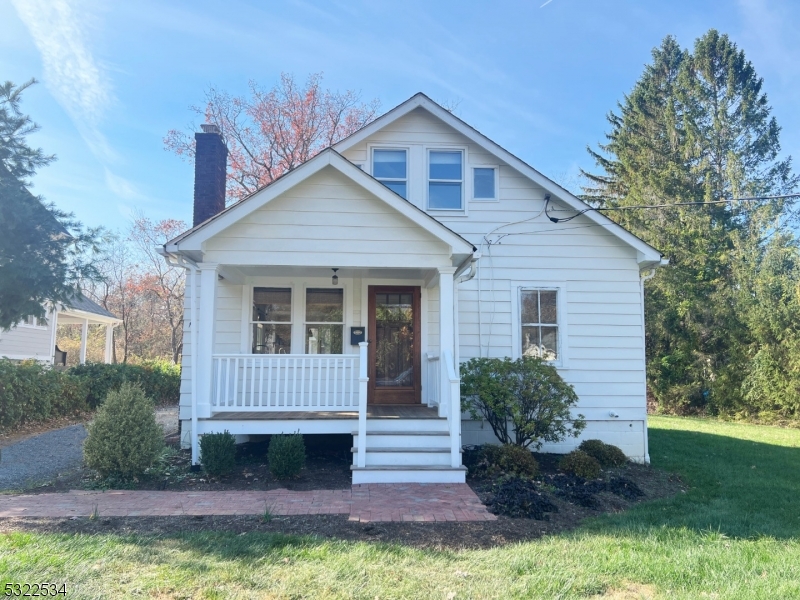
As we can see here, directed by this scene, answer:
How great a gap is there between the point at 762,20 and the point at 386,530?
11.6m

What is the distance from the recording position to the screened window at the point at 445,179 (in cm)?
1009

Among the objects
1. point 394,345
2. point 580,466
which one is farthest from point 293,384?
point 580,466

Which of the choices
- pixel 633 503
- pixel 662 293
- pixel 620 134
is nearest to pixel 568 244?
pixel 633 503

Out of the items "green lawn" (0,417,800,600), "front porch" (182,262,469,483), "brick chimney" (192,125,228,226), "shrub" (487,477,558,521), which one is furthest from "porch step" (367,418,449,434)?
"brick chimney" (192,125,228,226)

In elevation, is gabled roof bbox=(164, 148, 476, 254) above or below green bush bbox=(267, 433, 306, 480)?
above

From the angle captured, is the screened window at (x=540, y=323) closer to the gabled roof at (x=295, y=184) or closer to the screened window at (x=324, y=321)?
the gabled roof at (x=295, y=184)

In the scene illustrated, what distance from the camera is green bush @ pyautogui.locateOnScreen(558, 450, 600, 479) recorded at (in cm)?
767

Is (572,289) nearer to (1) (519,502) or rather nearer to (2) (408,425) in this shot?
(2) (408,425)

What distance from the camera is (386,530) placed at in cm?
523

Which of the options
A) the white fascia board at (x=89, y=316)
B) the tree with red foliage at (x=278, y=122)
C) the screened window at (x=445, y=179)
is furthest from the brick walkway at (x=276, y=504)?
the tree with red foliage at (x=278, y=122)

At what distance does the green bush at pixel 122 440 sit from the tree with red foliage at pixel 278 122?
17.7m

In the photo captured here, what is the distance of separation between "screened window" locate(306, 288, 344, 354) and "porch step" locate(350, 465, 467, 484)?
308cm

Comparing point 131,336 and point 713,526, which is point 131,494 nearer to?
point 713,526

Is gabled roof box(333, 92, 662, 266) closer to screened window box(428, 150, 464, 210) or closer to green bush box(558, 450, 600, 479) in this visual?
screened window box(428, 150, 464, 210)
